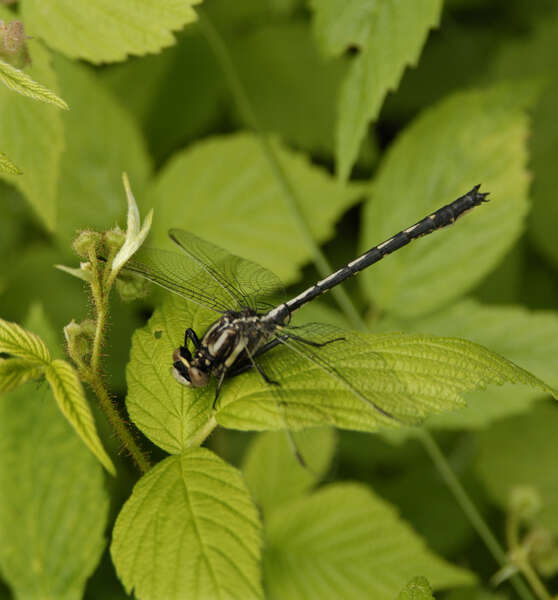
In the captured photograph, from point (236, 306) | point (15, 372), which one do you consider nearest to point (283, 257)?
point (236, 306)

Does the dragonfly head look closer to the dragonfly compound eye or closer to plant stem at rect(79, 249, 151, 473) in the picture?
the dragonfly compound eye

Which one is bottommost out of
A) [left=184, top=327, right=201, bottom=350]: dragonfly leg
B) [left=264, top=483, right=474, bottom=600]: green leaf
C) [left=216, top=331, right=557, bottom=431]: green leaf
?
[left=264, top=483, right=474, bottom=600]: green leaf

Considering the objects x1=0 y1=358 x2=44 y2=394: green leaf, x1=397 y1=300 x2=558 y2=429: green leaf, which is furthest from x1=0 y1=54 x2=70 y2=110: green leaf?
x1=397 y1=300 x2=558 y2=429: green leaf

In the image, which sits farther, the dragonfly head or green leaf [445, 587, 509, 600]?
green leaf [445, 587, 509, 600]

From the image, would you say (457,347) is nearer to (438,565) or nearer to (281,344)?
(281,344)

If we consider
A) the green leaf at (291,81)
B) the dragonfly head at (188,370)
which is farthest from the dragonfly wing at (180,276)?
the green leaf at (291,81)

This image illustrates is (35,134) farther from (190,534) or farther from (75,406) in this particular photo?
(190,534)

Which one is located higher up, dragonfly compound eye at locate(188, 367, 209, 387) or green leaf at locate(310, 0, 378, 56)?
green leaf at locate(310, 0, 378, 56)
